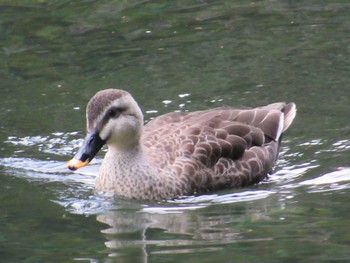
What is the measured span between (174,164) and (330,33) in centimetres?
495

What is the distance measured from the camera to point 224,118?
12.5 m

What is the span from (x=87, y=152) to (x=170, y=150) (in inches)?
44.5

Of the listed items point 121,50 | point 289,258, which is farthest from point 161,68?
point 289,258

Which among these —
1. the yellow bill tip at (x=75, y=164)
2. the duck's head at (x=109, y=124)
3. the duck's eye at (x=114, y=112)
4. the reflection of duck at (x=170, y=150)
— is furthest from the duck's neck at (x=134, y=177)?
the yellow bill tip at (x=75, y=164)

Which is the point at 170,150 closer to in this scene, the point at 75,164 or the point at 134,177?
the point at 134,177

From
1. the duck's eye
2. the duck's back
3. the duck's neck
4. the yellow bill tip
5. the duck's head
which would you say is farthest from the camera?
the duck's back

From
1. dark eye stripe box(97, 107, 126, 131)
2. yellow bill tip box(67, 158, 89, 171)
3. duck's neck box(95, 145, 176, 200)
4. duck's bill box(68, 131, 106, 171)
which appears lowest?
duck's neck box(95, 145, 176, 200)

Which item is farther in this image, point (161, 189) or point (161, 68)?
point (161, 68)

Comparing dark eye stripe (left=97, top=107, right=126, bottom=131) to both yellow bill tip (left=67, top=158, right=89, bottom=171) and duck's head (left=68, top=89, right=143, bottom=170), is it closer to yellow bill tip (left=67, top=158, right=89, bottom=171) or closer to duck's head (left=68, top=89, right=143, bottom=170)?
duck's head (left=68, top=89, right=143, bottom=170)

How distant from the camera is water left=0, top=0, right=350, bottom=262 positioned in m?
9.90

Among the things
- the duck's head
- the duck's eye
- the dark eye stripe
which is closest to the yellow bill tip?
the duck's head

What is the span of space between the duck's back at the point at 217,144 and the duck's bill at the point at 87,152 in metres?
0.82

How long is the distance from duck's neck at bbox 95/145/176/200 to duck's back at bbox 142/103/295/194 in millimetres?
139

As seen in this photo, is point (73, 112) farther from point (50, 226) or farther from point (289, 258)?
point (289, 258)
